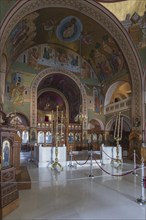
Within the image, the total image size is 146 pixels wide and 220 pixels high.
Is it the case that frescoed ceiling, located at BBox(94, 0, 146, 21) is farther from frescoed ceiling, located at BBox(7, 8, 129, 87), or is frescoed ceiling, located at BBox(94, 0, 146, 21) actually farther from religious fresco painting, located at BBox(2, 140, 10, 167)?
religious fresco painting, located at BBox(2, 140, 10, 167)

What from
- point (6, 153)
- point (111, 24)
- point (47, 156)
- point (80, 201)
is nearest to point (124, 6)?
point (111, 24)

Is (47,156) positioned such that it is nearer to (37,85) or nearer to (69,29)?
(37,85)

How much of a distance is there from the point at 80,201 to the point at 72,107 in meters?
17.7

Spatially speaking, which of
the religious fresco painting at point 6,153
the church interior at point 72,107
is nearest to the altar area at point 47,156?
the church interior at point 72,107

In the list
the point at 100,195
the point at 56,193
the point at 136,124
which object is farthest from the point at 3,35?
the point at 136,124

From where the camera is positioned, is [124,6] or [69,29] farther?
[69,29]

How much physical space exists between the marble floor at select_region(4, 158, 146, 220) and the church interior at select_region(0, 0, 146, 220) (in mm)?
22

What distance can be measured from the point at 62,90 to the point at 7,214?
19.7 m

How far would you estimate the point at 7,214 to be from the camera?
387 centimetres

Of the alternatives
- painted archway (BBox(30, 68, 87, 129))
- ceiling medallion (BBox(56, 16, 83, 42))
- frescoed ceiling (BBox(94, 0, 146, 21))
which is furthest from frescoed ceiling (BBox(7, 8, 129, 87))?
painted archway (BBox(30, 68, 87, 129))

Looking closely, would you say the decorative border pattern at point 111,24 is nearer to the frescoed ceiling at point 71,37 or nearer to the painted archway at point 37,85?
the frescoed ceiling at point 71,37

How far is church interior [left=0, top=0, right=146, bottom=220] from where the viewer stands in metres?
4.59

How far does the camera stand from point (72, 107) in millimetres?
22172

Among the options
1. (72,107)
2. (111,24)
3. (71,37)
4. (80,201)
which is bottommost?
(80,201)
